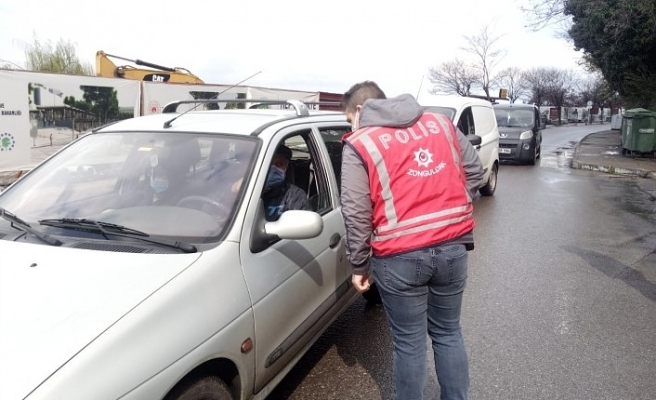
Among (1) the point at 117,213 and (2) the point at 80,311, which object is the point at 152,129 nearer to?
(1) the point at 117,213

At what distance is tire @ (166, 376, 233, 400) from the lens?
194 cm

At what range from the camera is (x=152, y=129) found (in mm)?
3156

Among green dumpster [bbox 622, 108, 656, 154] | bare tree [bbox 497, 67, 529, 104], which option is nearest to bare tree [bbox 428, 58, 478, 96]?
bare tree [bbox 497, 67, 529, 104]

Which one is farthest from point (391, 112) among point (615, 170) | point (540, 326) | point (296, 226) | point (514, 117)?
point (514, 117)

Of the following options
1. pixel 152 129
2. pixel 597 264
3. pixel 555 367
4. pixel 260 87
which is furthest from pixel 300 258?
pixel 260 87

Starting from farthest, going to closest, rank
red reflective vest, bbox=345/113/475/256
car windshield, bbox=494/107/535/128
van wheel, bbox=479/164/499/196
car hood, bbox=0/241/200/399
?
car windshield, bbox=494/107/535/128 < van wheel, bbox=479/164/499/196 < red reflective vest, bbox=345/113/475/256 < car hood, bbox=0/241/200/399

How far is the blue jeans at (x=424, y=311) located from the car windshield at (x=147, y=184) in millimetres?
852

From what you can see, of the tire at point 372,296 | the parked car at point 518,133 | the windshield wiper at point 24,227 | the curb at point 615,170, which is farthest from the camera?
the parked car at point 518,133

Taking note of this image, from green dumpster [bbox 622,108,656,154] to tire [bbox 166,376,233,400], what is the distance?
62.7 ft

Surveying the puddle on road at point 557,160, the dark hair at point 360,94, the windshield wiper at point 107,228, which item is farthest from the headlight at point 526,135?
the windshield wiper at point 107,228

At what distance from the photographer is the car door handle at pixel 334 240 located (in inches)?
128

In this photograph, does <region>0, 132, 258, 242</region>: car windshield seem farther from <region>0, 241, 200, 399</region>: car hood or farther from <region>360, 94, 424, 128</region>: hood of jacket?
<region>360, 94, 424, 128</region>: hood of jacket

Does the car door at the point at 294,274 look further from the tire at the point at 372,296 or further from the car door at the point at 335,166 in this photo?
the tire at the point at 372,296

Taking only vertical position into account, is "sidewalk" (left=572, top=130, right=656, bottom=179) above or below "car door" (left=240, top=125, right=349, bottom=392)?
below
